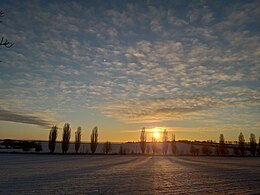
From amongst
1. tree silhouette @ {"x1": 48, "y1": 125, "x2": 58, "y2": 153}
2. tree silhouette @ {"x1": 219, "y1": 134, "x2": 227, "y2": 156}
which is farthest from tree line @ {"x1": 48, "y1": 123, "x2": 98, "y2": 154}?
tree silhouette @ {"x1": 219, "y1": 134, "x2": 227, "y2": 156}

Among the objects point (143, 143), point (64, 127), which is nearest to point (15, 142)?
point (64, 127)

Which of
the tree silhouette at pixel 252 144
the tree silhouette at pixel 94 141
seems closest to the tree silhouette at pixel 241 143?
the tree silhouette at pixel 252 144

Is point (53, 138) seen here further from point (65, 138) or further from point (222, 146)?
point (222, 146)

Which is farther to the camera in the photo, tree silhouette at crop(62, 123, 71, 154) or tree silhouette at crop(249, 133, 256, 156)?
tree silhouette at crop(249, 133, 256, 156)

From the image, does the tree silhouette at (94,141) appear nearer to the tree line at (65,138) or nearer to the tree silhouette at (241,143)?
the tree line at (65,138)

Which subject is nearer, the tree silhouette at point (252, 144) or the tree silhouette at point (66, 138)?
the tree silhouette at point (66, 138)

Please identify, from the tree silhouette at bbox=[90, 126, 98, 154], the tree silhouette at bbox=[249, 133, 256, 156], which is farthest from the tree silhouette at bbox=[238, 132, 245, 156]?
the tree silhouette at bbox=[90, 126, 98, 154]

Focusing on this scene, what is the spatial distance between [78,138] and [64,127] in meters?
6.89

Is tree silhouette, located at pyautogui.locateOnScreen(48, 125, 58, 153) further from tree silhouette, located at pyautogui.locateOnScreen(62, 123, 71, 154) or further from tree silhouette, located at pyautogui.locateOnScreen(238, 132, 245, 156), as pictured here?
tree silhouette, located at pyautogui.locateOnScreen(238, 132, 245, 156)

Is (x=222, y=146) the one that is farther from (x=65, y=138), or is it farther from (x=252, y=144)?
(x=65, y=138)

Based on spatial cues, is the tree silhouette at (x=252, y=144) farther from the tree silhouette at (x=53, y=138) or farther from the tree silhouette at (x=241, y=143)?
the tree silhouette at (x=53, y=138)

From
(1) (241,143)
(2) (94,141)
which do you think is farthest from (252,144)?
(2) (94,141)

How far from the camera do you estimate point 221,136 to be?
399 feet

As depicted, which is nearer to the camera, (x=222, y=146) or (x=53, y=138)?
(x=53, y=138)
